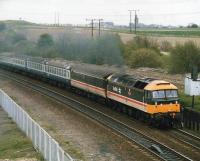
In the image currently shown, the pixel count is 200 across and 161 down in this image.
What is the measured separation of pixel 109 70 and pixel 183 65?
18.8 metres

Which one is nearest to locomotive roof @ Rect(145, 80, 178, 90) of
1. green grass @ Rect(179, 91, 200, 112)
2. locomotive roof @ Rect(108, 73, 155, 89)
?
locomotive roof @ Rect(108, 73, 155, 89)

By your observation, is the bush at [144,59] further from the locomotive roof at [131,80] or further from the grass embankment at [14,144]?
the grass embankment at [14,144]

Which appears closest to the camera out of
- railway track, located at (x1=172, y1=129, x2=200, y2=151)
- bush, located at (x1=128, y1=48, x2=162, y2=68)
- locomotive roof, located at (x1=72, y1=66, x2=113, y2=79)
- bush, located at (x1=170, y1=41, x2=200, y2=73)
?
railway track, located at (x1=172, y1=129, x2=200, y2=151)

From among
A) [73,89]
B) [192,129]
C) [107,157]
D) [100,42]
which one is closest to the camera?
[107,157]

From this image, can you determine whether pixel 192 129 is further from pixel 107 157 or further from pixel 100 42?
pixel 100 42

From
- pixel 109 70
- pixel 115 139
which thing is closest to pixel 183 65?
pixel 109 70

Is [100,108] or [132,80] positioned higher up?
[132,80]

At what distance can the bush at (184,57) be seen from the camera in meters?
54.0

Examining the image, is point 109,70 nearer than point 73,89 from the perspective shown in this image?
Yes

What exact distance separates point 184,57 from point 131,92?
26.2m

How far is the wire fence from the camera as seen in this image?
16994 millimetres

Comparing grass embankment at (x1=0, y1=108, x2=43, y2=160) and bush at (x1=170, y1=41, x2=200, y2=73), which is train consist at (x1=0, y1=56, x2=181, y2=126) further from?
bush at (x1=170, y1=41, x2=200, y2=73)

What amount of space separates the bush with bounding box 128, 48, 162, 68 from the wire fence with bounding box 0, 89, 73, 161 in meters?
36.0

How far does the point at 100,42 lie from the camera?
7000 centimetres
